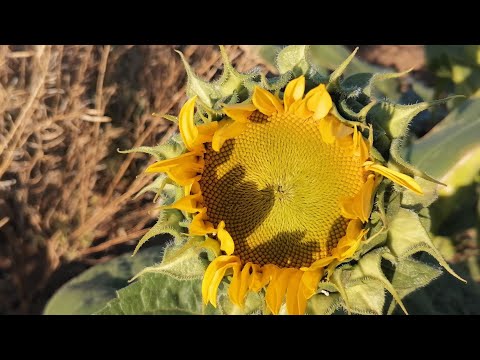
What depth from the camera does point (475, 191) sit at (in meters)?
2.21

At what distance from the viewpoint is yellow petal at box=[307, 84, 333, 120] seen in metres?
1.34

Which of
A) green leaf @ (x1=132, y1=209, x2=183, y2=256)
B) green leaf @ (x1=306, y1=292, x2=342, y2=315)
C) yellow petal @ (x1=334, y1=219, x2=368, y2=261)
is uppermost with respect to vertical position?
yellow petal @ (x1=334, y1=219, x2=368, y2=261)

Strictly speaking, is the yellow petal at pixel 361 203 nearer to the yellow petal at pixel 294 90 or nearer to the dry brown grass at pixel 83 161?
the yellow petal at pixel 294 90

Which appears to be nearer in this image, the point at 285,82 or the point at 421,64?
the point at 285,82

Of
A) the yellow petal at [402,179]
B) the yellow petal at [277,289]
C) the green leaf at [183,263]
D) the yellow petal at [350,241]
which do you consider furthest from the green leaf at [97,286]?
the yellow petal at [402,179]

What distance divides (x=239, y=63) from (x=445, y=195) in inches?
68.2

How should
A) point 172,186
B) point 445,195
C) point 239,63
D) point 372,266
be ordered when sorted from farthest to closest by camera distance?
point 239,63, point 445,195, point 172,186, point 372,266

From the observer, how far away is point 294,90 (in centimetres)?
137

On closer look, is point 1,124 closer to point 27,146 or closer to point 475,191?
point 27,146

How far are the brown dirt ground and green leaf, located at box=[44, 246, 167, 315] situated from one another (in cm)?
86

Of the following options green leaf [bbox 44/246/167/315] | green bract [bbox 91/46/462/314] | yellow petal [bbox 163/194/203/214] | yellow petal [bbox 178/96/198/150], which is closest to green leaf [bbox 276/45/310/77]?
green bract [bbox 91/46/462/314]

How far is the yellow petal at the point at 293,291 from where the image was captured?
1.38 meters

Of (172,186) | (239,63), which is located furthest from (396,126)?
(239,63)

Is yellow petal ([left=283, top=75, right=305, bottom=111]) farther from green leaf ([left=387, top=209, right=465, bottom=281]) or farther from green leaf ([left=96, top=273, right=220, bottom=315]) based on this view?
green leaf ([left=96, top=273, right=220, bottom=315])
